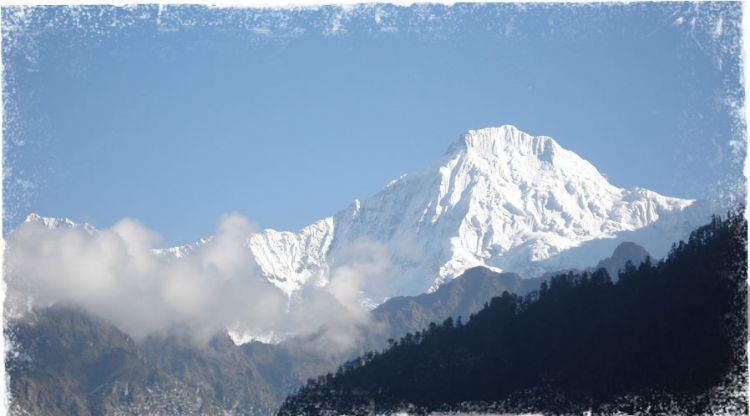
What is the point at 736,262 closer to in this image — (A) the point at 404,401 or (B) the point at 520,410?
(B) the point at 520,410

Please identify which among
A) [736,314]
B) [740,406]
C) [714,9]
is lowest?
[740,406]

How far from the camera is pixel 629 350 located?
199 m

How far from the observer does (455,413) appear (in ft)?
582

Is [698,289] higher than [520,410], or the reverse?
[698,289]

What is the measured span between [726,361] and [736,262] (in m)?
19.7

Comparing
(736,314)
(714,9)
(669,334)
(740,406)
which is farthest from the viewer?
(669,334)

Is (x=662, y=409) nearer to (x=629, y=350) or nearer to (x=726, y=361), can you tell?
(x=726, y=361)

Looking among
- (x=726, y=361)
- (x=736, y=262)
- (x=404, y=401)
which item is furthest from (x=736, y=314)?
(x=404, y=401)

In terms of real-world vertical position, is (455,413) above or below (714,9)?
below

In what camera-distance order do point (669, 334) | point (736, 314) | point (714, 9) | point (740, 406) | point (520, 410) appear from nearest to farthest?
1. point (714, 9)
2. point (740, 406)
3. point (736, 314)
4. point (520, 410)
5. point (669, 334)

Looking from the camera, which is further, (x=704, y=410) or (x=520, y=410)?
(x=520, y=410)

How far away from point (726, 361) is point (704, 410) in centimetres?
1261

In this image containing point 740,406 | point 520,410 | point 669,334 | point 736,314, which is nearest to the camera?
point 740,406

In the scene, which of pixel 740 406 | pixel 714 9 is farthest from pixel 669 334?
pixel 714 9
